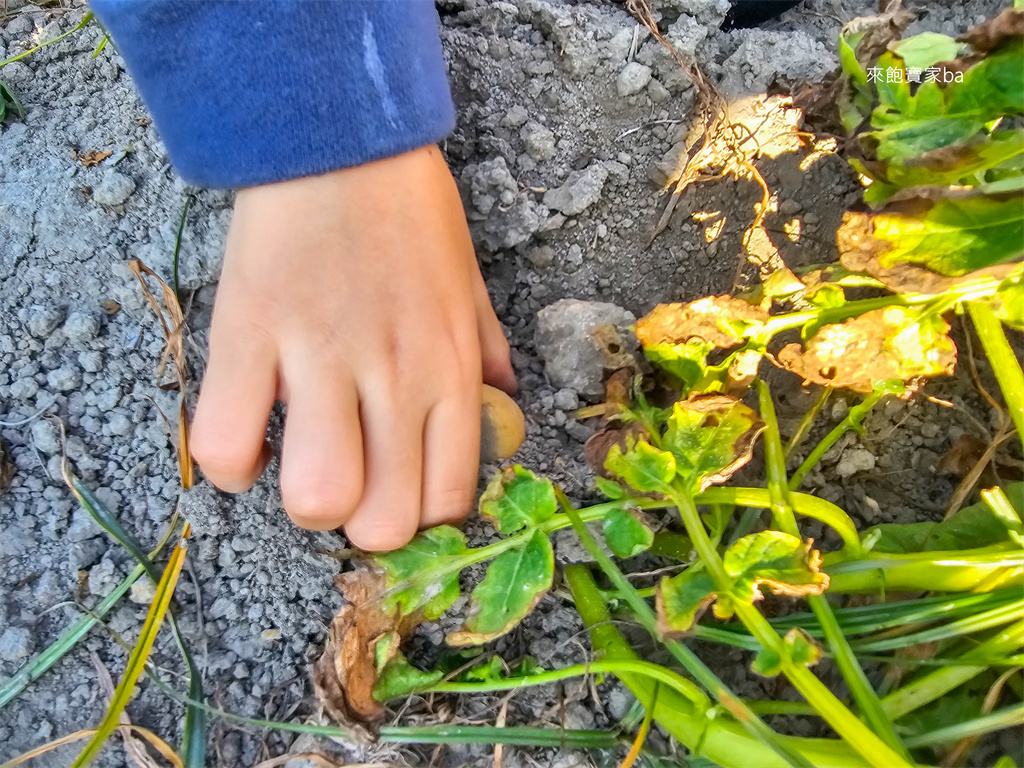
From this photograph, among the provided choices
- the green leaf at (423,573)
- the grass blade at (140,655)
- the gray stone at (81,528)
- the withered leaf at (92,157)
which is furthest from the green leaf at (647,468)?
the withered leaf at (92,157)

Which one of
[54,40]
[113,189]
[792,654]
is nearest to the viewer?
[792,654]

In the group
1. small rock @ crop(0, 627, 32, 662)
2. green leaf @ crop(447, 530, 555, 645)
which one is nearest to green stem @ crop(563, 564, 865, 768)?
green leaf @ crop(447, 530, 555, 645)

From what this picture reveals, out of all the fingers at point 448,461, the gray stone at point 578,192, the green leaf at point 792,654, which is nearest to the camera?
the green leaf at point 792,654

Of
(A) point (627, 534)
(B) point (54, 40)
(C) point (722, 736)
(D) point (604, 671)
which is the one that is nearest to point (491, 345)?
(A) point (627, 534)

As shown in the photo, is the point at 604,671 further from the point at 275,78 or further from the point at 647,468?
the point at 275,78

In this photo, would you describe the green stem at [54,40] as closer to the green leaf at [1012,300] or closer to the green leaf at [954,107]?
the green leaf at [954,107]

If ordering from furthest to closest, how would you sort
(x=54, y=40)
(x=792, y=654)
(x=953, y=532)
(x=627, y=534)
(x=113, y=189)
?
(x=54, y=40), (x=113, y=189), (x=953, y=532), (x=627, y=534), (x=792, y=654)

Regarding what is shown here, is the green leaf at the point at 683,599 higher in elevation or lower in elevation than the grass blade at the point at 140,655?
higher
